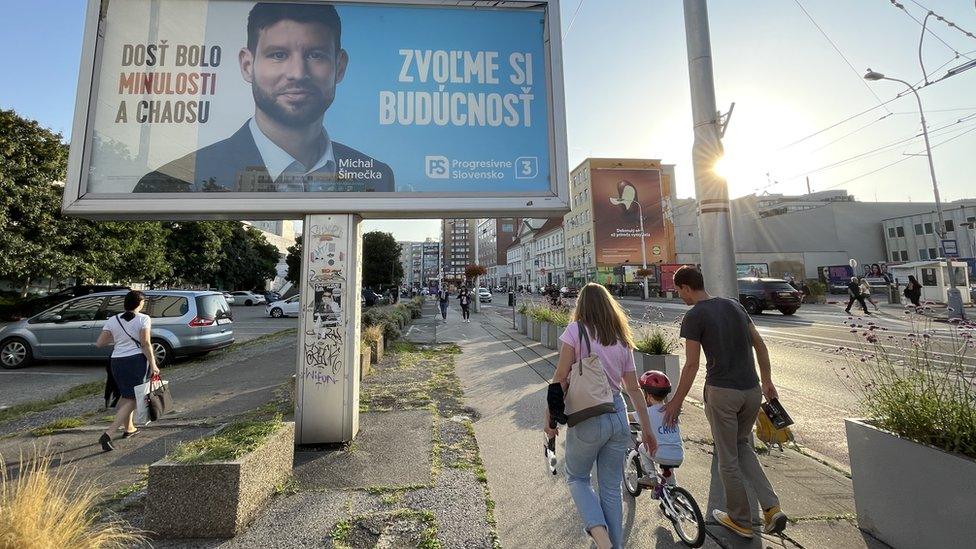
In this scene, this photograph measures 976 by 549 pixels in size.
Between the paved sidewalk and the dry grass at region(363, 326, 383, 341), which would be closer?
the paved sidewalk

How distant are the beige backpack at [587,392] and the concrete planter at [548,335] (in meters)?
8.14

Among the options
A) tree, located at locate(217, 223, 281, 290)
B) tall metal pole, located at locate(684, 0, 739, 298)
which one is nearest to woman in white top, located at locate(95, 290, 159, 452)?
tall metal pole, located at locate(684, 0, 739, 298)

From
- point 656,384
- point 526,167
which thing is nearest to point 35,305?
point 526,167

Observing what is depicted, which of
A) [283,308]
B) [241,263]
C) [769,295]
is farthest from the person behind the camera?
[241,263]

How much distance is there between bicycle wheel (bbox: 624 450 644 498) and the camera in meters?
3.19

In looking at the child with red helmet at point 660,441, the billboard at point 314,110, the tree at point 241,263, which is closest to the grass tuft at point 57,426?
the billboard at point 314,110

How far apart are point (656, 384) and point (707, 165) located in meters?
2.87

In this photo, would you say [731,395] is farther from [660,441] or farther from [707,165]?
[707,165]

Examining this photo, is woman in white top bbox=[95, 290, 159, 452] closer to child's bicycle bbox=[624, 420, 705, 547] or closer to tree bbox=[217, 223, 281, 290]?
child's bicycle bbox=[624, 420, 705, 547]

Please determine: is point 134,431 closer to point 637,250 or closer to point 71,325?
point 71,325

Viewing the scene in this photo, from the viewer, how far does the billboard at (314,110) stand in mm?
4254

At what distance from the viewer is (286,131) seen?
4.42 m

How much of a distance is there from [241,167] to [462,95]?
2813 mm

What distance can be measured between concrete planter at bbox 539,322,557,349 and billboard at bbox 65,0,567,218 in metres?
6.52
